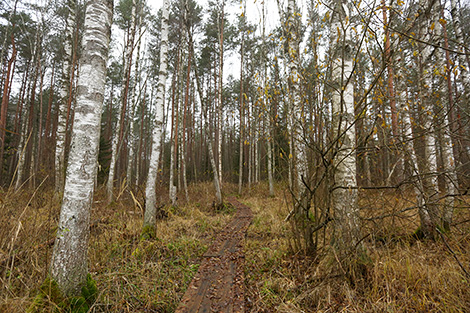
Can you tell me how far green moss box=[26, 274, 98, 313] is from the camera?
1802 millimetres


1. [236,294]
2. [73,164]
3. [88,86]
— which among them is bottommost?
[236,294]

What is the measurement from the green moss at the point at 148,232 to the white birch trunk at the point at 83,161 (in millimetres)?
2290

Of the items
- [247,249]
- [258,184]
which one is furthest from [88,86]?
[258,184]

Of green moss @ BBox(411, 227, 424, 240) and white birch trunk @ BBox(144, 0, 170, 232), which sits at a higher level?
white birch trunk @ BBox(144, 0, 170, 232)

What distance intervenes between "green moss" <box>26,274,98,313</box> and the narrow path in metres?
0.97

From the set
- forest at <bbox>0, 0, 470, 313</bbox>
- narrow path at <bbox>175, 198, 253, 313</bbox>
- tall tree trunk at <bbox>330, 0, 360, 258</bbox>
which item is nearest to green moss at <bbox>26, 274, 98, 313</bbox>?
forest at <bbox>0, 0, 470, 313</bbox>

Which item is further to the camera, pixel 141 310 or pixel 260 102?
pixel 260 102

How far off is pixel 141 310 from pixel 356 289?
263cm

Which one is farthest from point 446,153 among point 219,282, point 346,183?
point 219,282

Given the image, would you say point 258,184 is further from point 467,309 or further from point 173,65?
point 467,309

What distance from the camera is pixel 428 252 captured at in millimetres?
3338

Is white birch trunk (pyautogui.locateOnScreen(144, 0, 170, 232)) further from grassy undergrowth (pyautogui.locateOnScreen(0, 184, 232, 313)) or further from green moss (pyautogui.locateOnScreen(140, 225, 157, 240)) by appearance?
grassy undergrowth (pyautogui.locateOnScreen(0, 184, 232, 313))

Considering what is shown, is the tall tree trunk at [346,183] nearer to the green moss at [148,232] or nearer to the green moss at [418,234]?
the green moss at [418,234]

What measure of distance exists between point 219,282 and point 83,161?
2.43 m
